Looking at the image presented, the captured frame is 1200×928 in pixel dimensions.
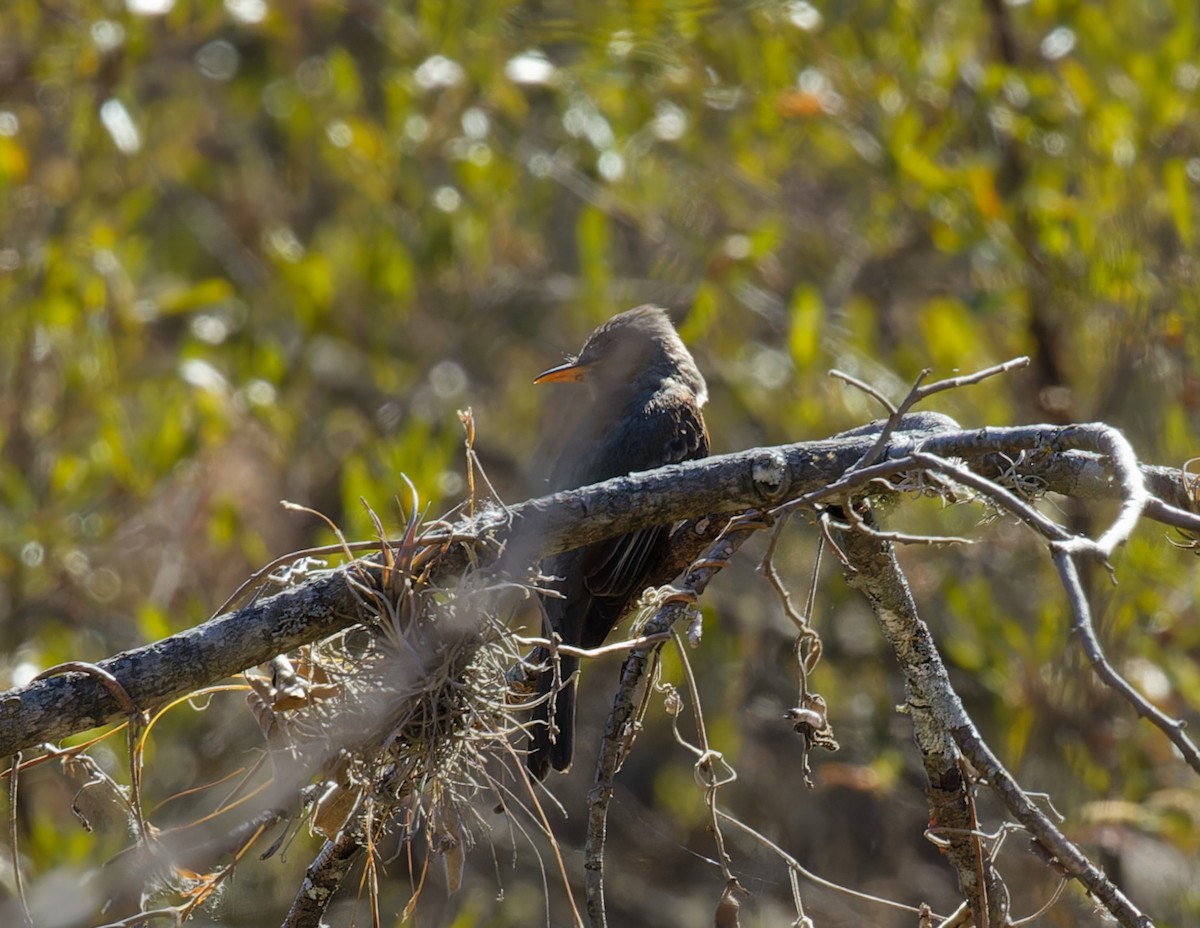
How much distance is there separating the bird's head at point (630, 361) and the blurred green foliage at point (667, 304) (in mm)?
548

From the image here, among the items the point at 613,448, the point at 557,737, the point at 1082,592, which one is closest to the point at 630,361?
the point at 613,448

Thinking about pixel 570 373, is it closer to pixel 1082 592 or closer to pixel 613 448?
pixel 613 448

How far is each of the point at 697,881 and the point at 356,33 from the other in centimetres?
524

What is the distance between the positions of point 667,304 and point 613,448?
1983 mm

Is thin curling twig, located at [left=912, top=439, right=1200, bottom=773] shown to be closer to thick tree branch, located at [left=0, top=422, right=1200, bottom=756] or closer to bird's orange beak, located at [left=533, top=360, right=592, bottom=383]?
thick tree branch, located at [left=0, top=422, right=1200, bottom=756]

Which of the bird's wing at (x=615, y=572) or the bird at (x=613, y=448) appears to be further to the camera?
the bird's wing at (x=615, y=572)

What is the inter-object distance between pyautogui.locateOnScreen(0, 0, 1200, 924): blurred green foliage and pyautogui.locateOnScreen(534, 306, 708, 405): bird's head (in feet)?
1.80

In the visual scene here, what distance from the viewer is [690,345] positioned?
6637 mm

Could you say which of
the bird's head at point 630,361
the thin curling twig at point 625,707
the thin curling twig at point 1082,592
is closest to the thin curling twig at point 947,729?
the thin curling twig at point 625,707

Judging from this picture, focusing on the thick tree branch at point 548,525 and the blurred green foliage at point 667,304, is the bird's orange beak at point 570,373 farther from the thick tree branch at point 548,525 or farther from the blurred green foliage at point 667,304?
the thick tree branch at point 548,525

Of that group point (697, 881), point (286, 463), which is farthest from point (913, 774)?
point (286, 463)

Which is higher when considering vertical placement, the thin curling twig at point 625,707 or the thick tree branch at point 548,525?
the thick tree branch at point 548,525

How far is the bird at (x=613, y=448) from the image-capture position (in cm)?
416

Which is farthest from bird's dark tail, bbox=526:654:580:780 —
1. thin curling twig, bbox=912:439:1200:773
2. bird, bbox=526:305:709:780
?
thin curling twig, bbox=912:439:1200:773
